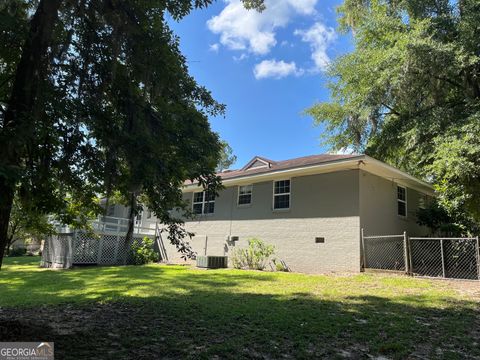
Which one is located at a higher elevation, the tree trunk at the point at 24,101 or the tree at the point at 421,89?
the tree at the point at 421,89

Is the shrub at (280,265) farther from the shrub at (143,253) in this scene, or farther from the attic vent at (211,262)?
the shrub at (143,253)

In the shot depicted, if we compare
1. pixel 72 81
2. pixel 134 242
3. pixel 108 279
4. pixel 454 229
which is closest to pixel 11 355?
pixel 72 81

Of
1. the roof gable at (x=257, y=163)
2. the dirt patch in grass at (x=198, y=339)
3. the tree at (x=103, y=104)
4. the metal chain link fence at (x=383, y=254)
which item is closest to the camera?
the dirt patch in grass at (x=198, y=339)

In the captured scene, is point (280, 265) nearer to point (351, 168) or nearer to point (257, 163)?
point (351, 168)

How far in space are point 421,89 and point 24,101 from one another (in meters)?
14.6

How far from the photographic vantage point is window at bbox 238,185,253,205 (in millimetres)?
16875

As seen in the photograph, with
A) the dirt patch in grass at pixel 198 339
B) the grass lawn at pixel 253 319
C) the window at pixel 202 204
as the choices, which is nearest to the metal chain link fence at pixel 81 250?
the window at pixel 202 204

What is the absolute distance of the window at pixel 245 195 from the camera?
16.9 metres

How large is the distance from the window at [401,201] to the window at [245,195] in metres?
6.14

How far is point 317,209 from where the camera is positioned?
46.4 feet

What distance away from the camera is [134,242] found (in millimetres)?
19703

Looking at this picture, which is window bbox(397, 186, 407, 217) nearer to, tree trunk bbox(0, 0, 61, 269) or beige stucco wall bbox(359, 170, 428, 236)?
beige stucco wall bbox(359, 170, 428, 236)

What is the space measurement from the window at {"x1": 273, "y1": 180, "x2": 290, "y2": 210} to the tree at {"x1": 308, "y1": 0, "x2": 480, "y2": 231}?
4673 mm

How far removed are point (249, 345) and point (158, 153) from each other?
2766 mm
